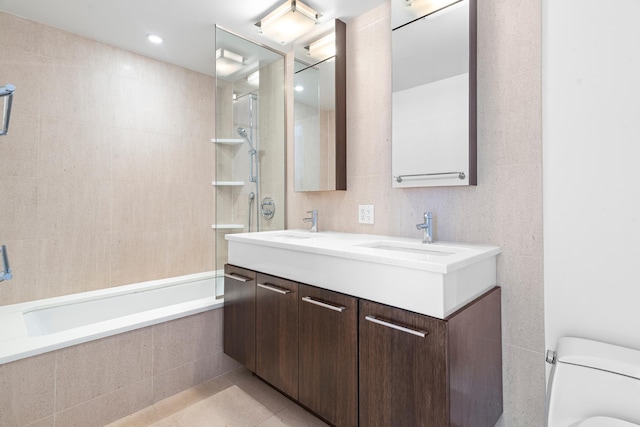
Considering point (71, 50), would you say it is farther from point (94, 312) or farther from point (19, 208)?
point (94, 312)

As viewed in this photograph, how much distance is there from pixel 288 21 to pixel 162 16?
828mm

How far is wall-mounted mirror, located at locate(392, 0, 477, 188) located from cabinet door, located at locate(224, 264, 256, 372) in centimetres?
104

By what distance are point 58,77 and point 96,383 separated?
6.63 ft

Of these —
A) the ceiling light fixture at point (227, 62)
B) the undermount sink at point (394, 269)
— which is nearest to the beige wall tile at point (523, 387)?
the undermount sink at point (394, 269)

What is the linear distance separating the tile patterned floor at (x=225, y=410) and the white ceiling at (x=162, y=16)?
235 cm

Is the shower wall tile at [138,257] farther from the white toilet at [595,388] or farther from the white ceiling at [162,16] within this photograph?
the white toilet at [595,388]

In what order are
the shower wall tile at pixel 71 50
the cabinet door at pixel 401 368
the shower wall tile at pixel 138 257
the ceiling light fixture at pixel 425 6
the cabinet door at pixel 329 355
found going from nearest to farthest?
1. the cabinet door at pixel 401 368
2. the cabinet door at pixel 329 355
3. the ceiling light fixture at pixel 425 6
4. the shower wall tile at pixel 71 50
5. the shower wall tile at pixel 138 257

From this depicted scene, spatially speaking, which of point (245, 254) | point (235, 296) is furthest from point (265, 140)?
point (235, 296)

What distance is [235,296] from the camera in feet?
6.36

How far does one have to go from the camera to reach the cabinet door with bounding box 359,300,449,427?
3.42 ft

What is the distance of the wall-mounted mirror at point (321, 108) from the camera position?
2029mm

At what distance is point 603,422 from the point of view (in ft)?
2.83

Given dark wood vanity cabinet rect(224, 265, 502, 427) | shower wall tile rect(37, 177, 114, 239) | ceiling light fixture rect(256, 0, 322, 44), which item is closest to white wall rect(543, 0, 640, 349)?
dark wood vanity cabinet rect(224, 265, 502, 427)

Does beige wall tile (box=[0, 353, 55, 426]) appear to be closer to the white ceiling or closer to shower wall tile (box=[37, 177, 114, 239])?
shower wall tile (box=[37, 177, 114, 239])
